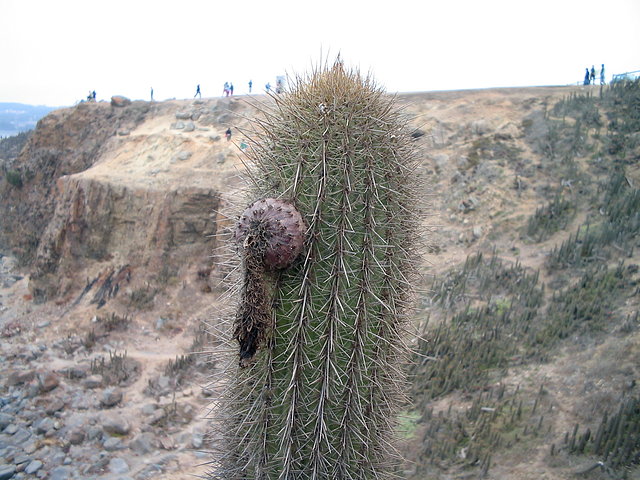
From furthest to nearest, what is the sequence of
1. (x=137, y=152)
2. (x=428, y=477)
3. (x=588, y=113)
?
(x=137, y=152)
(x=588, y=113)
(x=428, y=477)

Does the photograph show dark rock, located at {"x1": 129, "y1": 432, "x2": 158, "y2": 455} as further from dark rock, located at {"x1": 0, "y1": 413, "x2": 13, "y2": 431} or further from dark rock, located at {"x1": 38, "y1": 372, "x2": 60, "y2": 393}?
dark rock, located at {"x1": 38, "y1": 372, "x2": 60, "y2": 393}

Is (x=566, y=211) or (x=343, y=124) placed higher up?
(x=343, y=124)

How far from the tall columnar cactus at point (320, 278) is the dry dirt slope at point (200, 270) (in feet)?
2.14

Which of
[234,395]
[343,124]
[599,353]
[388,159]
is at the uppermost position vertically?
[343,124]

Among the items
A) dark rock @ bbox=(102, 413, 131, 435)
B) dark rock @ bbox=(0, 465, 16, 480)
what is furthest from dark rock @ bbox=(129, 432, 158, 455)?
dark rock @ bbox=(0, 465, 16, 480)

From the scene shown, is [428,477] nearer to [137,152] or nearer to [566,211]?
[566,211]

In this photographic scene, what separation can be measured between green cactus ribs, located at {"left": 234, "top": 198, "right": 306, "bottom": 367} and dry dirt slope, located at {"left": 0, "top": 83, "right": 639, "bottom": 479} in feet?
3.51

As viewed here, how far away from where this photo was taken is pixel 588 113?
13234 millimetres

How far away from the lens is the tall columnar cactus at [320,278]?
2719 millimetres

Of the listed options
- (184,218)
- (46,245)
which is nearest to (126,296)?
(184,218)

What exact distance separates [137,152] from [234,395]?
44.4ft

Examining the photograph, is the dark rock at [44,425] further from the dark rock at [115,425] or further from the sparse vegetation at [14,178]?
the sparse vegetation at [14,178]

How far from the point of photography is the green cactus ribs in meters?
2.60

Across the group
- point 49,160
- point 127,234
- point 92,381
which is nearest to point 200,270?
point 127,234
